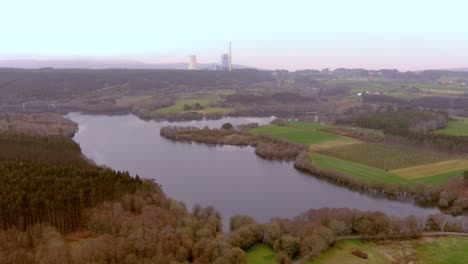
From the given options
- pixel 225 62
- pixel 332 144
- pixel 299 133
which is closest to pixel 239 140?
pixel 299 133

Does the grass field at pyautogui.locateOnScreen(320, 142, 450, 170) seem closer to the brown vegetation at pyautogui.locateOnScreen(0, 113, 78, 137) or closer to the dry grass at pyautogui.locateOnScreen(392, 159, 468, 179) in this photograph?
the dry grass at pyautogui.locateOnScreen(392, 159, 468, 179)

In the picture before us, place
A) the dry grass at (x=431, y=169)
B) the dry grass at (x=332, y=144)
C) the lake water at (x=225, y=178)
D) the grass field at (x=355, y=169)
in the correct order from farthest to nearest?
the dry grass at (x=332, y=144) → the dry grass at (x=431, y=169) → the grass field at (x=355, y=169) → the lake water at (x=225, y=178)

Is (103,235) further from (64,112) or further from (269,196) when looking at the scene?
Answer: (64,112)

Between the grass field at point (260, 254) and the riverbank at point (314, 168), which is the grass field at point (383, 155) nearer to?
the riverbank at point (314, 168)

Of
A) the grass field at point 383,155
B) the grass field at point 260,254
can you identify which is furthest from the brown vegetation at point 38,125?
the grass field at point 260,254

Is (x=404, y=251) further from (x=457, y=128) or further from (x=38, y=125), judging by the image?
(x=38, y=125)

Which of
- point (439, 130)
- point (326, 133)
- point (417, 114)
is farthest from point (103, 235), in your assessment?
point (417, 114)
